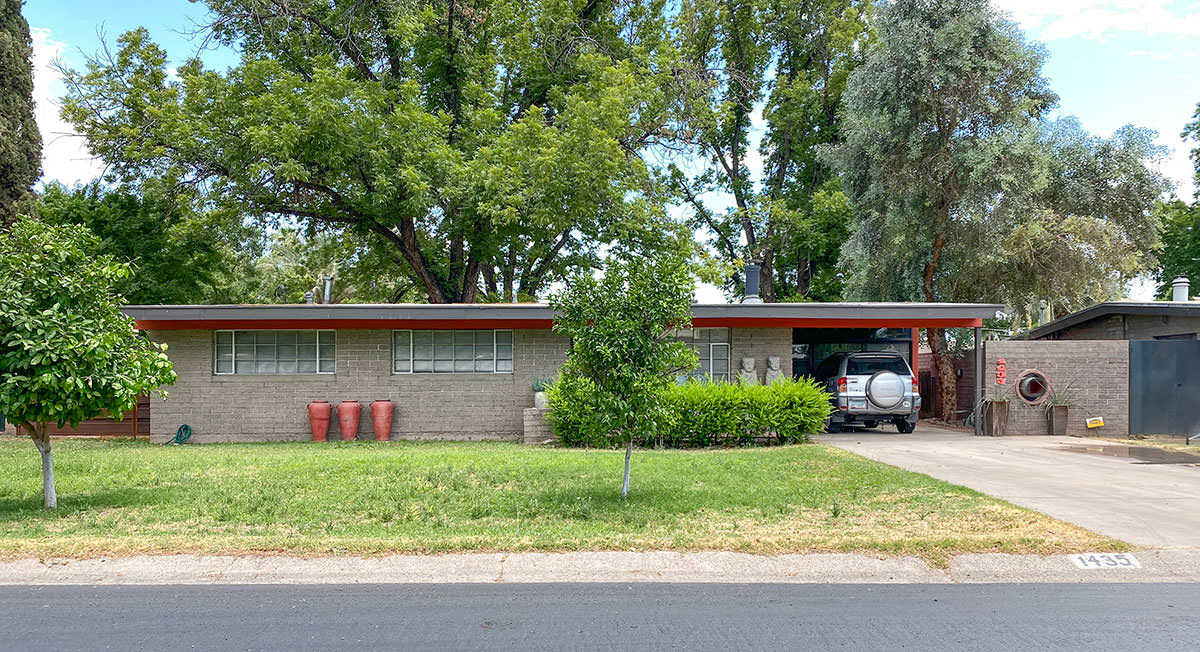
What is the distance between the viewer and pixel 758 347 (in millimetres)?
17609

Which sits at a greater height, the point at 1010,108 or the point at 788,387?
the point at 1010,108

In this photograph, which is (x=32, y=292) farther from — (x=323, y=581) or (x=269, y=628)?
(x=269, y=628)

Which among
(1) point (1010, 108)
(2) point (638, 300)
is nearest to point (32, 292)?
(2) point (638, 300)

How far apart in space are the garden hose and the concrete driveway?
12.6m

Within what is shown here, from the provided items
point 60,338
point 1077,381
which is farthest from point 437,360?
point 1077,381

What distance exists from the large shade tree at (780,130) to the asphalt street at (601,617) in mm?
24032

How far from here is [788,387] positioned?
1505 cm

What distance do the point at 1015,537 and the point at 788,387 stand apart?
7.61 meters

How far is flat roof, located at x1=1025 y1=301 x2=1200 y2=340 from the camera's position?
1706cm

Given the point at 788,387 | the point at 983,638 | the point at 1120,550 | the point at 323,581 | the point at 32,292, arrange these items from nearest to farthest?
the point at 983,638 < the point at 323,581 < the point at 1120,550 < the point at 32,292 < the point at 788,387

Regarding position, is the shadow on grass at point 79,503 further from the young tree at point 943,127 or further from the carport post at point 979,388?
the young tree at point 943,127

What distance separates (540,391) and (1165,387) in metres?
12.9

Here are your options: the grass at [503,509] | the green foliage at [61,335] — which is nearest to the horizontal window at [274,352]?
the grass at [503,509]

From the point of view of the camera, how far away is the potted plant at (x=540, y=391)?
52.5 feet
